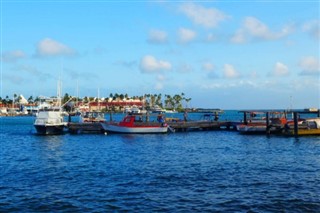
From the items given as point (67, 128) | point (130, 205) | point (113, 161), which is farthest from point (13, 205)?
point (67, 128)

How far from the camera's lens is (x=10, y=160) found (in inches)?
1620

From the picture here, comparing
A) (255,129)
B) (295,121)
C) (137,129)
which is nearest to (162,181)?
(295,121)

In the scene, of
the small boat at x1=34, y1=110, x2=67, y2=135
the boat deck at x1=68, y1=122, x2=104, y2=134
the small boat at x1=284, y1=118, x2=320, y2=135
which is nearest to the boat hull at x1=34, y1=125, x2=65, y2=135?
the small boat at x1=34, y1=110, x2=67, y2=135

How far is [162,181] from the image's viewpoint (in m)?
28.0

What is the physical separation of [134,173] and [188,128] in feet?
177

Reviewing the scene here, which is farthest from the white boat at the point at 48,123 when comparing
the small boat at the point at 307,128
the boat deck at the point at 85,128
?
the small boat at the point at 307,128

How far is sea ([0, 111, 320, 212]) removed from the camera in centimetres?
2156

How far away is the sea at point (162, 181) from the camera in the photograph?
70.7 ft

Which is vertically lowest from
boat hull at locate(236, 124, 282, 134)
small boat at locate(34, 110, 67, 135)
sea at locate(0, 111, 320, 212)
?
sea at locate(0, 111, 320, 212)

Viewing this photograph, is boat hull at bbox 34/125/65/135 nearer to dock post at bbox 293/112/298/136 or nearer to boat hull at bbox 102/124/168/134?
boat hull at bbox 102/124/168/134

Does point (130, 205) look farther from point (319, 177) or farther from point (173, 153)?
point (173, 153)

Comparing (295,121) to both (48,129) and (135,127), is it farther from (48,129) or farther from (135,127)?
(48,129)

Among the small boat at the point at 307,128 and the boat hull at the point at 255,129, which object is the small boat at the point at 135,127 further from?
the small boat at the point at 307,128

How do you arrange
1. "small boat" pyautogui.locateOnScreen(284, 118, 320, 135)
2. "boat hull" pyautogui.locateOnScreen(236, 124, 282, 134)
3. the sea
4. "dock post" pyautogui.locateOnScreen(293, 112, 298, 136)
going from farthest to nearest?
"boat hull" pyautogui.locateOnScreen(236, 124, 282, 134) → "small boat" pyautogui.locateOnScreen(284, 118, 320, 135) → "dock post" pyautogui.locateOnScreen(293, 112, 298, 136) → the sea
